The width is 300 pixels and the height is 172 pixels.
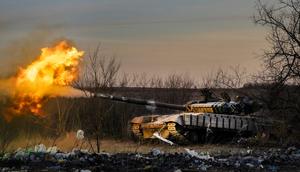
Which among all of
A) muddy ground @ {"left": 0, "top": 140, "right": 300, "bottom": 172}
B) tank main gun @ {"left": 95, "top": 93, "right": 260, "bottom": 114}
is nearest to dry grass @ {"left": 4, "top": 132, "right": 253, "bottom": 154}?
tank main gun @ {"left": 95, "top": 93, "right": 260, "bottom": 114}

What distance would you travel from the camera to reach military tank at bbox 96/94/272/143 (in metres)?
29.9

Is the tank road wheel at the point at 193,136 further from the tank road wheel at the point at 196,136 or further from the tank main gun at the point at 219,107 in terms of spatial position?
the tank main gun at the point at 219,107

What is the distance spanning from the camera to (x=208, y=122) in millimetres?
30125

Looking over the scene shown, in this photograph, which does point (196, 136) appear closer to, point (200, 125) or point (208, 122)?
point (200, 125)

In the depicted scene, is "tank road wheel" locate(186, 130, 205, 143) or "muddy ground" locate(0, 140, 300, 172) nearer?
"muddy ground" locate(0, 140, 300, 172)

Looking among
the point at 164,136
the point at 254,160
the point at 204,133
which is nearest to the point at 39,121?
the point at 164,136

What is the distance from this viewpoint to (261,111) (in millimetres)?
32031

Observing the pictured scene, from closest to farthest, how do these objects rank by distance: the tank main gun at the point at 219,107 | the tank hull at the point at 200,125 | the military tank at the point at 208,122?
the tank hull at the point at 200,125
the military tank at the point at 208,122
the tank main gun at the point at 219,107

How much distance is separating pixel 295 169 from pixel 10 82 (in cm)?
929

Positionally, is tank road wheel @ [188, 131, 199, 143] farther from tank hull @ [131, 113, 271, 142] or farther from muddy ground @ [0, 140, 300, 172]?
muddy ground @ [0, 140, 300, 172]

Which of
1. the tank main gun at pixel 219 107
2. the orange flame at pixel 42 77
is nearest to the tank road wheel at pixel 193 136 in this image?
the tank main gun at pixel 219 107

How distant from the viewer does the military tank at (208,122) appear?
29.9 metres

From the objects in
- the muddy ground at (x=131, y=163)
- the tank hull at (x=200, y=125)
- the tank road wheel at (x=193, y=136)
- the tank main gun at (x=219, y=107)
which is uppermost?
the tank main gun at (x=219, y=107)

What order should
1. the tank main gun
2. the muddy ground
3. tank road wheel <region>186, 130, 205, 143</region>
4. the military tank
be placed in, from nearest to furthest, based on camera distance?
the muddy ground < the military tank < tank road wheel <region>186, 130, 205, 143</region> < the tank main gun
